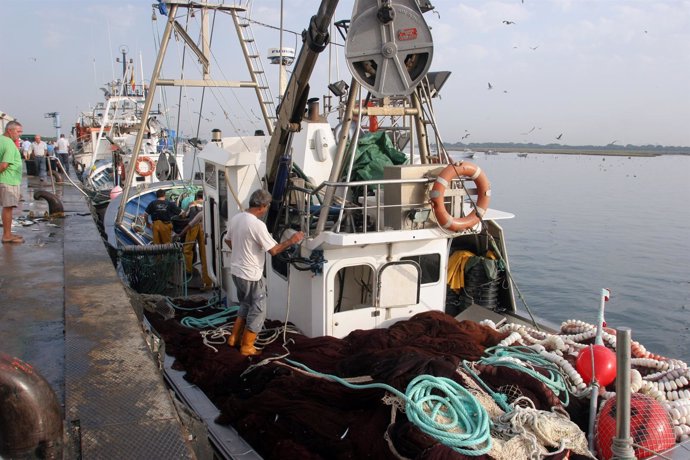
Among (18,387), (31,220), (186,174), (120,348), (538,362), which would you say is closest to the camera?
(18,387)

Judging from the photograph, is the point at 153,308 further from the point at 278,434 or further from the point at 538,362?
the point at 538,362

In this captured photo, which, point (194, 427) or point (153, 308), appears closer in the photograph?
point (194, 427)

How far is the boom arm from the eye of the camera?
5297 millimetres

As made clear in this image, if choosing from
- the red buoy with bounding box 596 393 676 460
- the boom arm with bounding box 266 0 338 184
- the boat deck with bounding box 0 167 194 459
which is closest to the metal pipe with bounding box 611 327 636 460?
the red buoy with bounding box 596 393 676 460

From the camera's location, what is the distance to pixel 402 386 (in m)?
3.99

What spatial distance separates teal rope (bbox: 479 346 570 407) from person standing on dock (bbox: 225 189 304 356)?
2141 mm

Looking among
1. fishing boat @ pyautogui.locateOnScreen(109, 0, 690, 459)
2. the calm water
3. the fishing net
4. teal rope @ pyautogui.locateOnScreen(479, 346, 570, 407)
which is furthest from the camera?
the calm water

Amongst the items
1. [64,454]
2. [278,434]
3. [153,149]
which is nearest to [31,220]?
[278,434]

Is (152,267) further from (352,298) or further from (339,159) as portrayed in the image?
(339,159)

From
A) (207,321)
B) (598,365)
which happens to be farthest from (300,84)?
(598,365)

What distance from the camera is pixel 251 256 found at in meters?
5.36

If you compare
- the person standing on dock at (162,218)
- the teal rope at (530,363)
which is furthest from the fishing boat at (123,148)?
the teal rope at (530,363)

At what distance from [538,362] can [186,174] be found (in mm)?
23735

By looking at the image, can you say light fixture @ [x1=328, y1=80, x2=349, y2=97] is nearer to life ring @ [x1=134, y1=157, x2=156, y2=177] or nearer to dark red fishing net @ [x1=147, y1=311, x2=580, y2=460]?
dark red fishing net @ [x1=147, y1=311, x2=580, y2=460]
